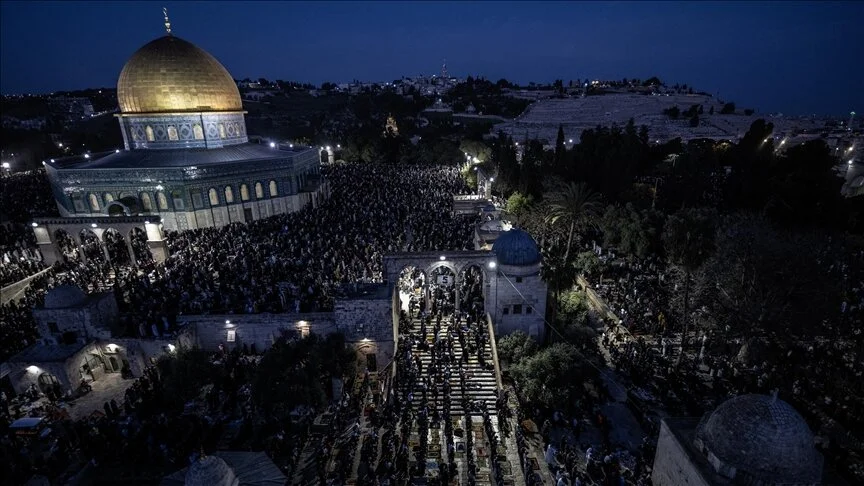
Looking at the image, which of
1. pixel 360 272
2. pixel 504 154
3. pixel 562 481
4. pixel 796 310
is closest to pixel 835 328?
pixel 796 310

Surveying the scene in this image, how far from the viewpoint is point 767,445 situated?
9461 mm

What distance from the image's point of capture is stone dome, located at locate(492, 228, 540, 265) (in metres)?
19.6

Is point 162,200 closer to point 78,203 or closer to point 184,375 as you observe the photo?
point 78,203

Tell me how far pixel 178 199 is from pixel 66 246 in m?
7.58

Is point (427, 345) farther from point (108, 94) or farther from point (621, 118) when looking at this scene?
point (108, 94)

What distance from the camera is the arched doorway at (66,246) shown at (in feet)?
93.5

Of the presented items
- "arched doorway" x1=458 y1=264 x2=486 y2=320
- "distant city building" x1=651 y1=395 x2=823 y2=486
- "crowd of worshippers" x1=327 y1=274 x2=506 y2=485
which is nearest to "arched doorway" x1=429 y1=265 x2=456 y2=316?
"crowd of worshippers" x1=327 y1=274 x2=506 y2=485

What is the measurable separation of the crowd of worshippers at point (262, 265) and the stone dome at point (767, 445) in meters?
14.6

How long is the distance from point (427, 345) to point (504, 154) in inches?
1160

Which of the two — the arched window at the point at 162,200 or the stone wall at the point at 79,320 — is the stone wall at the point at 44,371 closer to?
the stone wall at the point at 79,320

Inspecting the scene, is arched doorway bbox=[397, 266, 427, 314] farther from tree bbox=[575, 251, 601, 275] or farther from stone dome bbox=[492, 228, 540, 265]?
tree bbox=[575, 251, 601, 275]

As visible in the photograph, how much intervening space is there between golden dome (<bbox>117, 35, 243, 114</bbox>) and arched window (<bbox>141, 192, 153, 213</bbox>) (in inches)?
295

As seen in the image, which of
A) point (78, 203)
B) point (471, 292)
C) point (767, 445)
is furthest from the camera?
point (78, 203)

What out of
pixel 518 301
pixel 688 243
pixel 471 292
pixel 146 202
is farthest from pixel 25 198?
pixel 688 243
